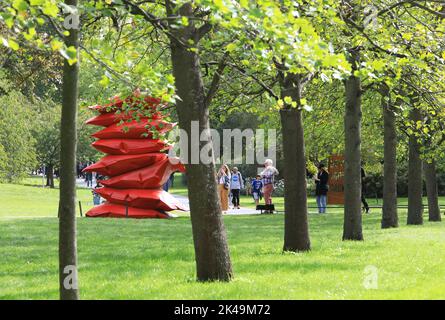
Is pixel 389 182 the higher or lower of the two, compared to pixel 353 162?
lower

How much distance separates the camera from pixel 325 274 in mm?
9844

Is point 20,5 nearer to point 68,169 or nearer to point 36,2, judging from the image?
point 36,2

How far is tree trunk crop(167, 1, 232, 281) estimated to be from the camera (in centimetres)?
923

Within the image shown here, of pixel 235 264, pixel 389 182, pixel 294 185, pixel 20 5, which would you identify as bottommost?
pixel 235 264

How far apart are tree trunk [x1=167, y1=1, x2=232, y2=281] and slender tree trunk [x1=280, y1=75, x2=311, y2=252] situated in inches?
141

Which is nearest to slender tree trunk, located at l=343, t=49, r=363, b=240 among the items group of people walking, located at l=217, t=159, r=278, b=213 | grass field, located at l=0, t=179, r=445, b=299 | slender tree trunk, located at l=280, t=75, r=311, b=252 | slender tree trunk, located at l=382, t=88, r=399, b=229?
grass field, located at l=0, t=179, r=445, b=299

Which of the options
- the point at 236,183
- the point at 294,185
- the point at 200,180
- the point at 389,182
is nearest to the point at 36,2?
the point at 200,180

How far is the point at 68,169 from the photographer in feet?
22.7

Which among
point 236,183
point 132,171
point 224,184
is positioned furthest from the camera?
point 236,183

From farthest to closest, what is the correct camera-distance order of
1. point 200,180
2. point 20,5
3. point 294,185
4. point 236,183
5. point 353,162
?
point 236,183
point 353,162
point 294,185
point 200,180
point 20,5

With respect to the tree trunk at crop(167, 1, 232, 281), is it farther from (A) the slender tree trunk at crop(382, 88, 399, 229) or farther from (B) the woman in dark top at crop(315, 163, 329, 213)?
(B) the woman in dark top at crop(315, 163, 329, 213)

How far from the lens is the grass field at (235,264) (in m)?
8.48

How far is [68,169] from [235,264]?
477cm
